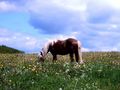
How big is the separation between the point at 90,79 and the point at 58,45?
11098 millimetres

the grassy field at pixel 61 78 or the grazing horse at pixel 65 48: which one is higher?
the grazing horse at pixel 65 48

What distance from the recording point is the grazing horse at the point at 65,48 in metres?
28.3

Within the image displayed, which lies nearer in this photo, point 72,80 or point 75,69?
point 72,80

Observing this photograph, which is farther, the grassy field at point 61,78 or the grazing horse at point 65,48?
the grazing horse at point 65,48

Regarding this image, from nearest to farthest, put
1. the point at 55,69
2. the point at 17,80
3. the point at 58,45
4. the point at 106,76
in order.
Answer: the point at 17,80
the point at 106,76
the point at 55,69
the point at 58,45

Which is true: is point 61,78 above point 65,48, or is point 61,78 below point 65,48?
below

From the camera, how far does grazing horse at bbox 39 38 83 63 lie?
2827 cm

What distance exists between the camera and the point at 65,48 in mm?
29219

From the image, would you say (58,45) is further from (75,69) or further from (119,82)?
(119,82)

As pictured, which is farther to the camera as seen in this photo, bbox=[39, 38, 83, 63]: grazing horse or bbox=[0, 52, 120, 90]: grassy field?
bbox=[39, 38, 83, 63]: grazing horse

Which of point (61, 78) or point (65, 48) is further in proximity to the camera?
point (65, 48)

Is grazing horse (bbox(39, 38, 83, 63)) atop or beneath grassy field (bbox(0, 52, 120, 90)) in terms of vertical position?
atop

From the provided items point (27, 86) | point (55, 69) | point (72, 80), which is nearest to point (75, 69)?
point (55, 69)

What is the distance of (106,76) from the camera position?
1966 centimetres
